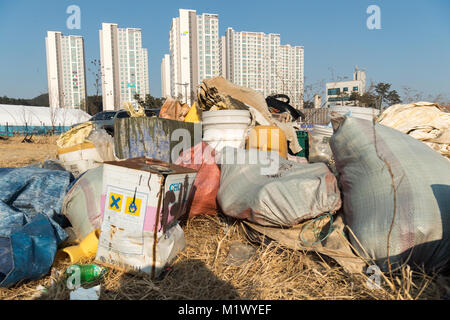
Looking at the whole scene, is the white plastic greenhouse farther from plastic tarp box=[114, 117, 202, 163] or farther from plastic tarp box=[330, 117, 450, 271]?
plastic tarp box=[330, 117, 450, 271]

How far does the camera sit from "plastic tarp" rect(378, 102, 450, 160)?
249 cm

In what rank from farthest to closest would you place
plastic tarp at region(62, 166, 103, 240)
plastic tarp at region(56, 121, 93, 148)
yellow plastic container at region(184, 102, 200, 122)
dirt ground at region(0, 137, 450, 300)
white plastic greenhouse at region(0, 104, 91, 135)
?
white plastic greenhouse at region(0, 104, 91, 135), plastic tarp at region(56, 121, 93, 148), yellow plastic container at region(184, 102, 200, 122), plastic tarp at region(62, 166, 103, 240), dirt ground at region(0, 137, 450, 300)

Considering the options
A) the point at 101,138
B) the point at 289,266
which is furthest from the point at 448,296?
the point at 101,138

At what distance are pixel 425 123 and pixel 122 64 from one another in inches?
1784

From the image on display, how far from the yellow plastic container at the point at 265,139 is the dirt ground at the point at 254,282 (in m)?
1.18

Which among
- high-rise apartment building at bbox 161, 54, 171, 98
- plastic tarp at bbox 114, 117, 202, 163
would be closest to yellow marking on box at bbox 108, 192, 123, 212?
plastic tarp at bbox 114, 117, 202, 163

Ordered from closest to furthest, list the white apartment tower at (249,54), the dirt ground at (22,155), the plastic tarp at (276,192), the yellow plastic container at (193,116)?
1. the plastic tarp at (276,192)
2. the yellow plastic container at (193,116)
3. the dirt ground at (22,155)
4. the white apartment tower at (249,54)

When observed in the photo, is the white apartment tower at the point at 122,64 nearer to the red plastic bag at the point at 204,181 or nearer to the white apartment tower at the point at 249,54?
the white apartment tower at the point at 249,54

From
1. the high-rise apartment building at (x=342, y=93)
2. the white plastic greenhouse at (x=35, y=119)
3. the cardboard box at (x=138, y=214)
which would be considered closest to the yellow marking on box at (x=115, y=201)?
the cardboard box at (x=138, y=214)

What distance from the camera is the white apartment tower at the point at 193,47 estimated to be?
3656cm

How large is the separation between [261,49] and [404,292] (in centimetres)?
3811

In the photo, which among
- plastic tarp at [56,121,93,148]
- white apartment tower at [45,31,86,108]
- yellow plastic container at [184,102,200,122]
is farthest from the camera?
white apartment tower at [45,31,86,108]

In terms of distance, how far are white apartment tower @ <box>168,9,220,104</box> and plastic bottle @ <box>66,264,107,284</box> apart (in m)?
35.3

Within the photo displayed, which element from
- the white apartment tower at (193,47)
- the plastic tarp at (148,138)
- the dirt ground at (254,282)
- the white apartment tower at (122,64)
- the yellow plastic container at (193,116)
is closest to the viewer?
the dirt ground at (254,282)
